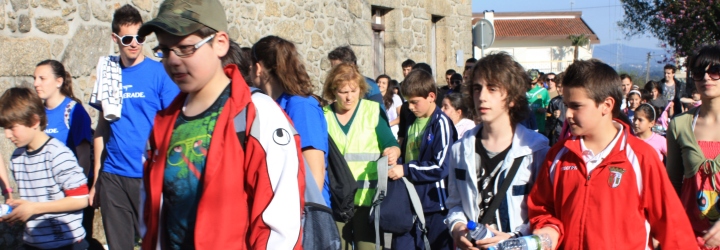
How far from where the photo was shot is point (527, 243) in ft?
10.3

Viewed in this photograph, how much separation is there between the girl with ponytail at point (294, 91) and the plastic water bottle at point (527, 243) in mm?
1310

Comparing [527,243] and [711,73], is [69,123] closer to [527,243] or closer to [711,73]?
[527,243]

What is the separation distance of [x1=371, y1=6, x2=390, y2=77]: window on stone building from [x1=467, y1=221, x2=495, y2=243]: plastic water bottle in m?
11.1

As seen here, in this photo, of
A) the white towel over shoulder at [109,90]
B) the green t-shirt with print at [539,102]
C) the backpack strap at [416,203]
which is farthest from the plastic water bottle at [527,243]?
the green t-shirt with print at [539,102]

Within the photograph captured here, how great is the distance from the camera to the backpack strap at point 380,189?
16.8ft

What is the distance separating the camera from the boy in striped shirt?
4867 millimetres

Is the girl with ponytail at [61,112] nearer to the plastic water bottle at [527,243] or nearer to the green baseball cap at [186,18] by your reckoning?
the green baseball cap at [186,18]

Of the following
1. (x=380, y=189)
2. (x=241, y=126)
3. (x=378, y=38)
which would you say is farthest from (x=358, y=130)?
(x=378, y=38)

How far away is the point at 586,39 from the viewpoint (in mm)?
58062

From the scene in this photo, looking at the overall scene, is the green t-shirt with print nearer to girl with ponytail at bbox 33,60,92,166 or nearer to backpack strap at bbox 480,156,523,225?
girl with ponytail at bbox 33,60,92,166

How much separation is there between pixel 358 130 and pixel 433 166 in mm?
654

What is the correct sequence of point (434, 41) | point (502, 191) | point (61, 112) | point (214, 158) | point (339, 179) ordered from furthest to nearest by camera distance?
point (434, 41) → point (61, 112) → point (339, 179) → point (502, 191) → point (214, 158)

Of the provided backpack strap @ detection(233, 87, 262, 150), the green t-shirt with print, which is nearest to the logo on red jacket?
backpack strap @ detection(233, 87, 262, 150)

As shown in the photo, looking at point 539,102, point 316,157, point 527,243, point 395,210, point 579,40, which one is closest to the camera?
point 527,243
